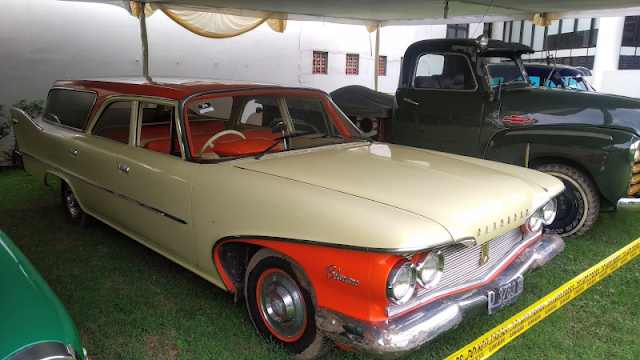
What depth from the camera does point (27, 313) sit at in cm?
154

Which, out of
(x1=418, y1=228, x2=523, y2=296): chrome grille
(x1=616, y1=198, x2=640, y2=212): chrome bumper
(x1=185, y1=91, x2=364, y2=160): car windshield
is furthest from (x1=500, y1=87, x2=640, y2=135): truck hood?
(x1=418, y1=228, x2=523, y2=296): chrome grille

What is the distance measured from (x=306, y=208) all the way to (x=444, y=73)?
338 cm

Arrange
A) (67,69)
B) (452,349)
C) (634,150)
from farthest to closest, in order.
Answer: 1. (67,69)
2. (634,150)
3. (452,349)

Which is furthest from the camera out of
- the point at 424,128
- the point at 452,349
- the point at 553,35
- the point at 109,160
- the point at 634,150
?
the point at 553,35

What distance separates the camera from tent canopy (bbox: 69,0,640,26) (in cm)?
687

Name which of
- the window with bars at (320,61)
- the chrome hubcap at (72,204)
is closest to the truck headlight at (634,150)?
the chrome hubcap at (72,204)

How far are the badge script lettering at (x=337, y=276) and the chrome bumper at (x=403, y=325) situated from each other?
168 mm

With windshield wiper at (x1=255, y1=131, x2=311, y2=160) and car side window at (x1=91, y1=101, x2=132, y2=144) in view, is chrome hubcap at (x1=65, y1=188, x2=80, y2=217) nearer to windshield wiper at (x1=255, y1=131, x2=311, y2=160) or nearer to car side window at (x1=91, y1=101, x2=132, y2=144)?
car side window at (x1=91, y1=101, x2=132, y2=144)

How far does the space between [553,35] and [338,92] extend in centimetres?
1446

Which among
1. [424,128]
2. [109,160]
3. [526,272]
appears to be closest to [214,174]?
[109,160]

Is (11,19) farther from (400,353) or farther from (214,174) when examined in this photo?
(400,353)

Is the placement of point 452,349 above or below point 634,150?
below

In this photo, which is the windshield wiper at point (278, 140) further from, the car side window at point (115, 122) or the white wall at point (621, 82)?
the white wall at point (621, 82)

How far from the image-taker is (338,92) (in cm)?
668
